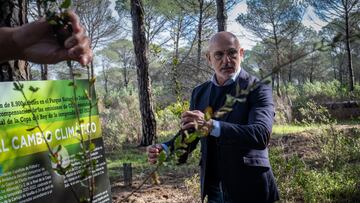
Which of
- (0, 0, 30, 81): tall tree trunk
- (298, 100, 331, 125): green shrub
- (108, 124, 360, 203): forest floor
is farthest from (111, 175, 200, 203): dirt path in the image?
(0, 0, 30, 81): tall tree trunk

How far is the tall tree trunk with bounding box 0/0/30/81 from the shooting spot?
6.31 feet

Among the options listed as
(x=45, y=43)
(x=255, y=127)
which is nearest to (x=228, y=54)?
(x=255, y=127)

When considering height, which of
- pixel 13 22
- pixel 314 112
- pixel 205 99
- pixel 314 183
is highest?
pixel 13 22

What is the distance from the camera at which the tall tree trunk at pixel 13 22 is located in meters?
1.92

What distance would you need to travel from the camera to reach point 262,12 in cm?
2933

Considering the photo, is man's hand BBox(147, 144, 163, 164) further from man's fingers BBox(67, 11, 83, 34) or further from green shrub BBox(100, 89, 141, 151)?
green shrub BBox(100, 89, 141, 151)

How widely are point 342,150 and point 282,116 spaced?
669 centimetres

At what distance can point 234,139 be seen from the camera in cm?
188

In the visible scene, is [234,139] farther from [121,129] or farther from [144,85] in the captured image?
[121,129]

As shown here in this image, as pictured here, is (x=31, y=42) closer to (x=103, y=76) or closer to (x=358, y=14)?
(x=358, y=14)

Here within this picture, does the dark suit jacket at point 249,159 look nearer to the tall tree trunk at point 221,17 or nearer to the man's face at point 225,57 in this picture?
the man's face at point 225,57

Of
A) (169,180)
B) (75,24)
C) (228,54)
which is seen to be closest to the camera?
(75,24)

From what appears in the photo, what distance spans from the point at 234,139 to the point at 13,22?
1.24 m

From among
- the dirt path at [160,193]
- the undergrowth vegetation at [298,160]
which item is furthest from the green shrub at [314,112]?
the dirt path at [160,193]
